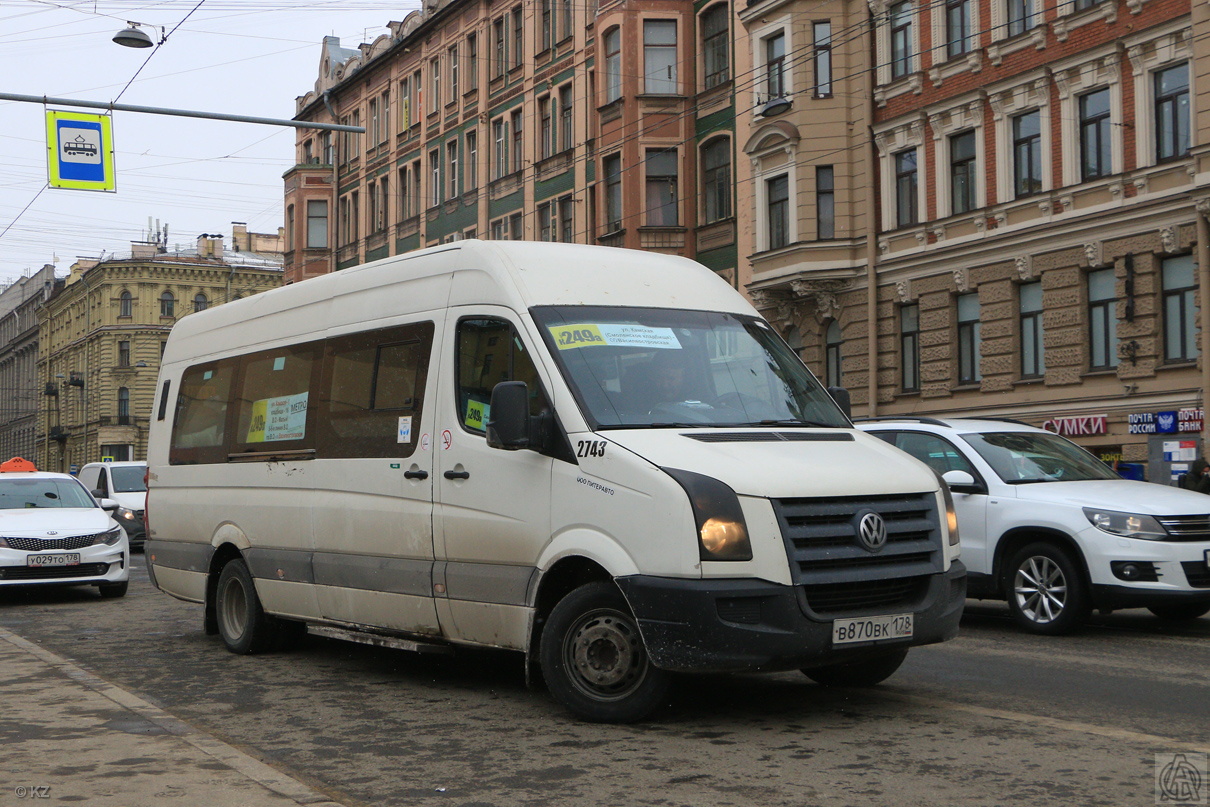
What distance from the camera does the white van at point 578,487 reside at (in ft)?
22.3

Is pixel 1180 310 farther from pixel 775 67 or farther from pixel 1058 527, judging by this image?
pixel 1058 527

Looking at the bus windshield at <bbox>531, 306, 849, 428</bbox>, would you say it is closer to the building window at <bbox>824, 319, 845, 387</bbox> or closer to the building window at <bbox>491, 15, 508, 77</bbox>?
the building window at <bbox>824, 319, 845, 387</bbox>

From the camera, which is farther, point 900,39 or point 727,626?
point 900,39

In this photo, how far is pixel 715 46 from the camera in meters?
35.7

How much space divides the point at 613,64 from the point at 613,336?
31.3 m

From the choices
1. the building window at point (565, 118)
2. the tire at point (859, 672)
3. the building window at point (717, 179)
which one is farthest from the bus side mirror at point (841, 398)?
the building window at point (565, 118)

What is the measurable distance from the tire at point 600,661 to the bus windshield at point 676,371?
2.99 feet

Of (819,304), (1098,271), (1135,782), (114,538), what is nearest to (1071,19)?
(1098,271)

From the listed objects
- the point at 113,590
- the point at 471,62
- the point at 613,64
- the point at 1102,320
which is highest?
the point at 471,62

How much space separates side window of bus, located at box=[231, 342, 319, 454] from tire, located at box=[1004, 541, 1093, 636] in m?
5.52

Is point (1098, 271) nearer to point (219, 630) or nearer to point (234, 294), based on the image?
point (219, 630)

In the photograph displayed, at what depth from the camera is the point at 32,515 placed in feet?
54.1

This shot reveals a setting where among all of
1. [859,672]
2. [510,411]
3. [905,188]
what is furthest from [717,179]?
[510,411]

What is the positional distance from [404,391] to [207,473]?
314 centimetres
